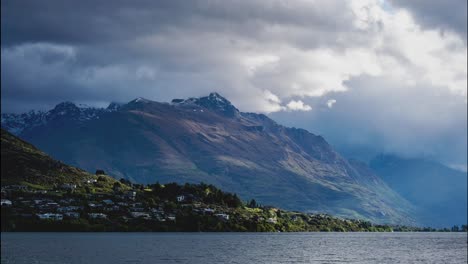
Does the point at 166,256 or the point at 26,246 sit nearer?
the point at 166,256

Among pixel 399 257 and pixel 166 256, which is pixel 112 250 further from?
pixel 399 257

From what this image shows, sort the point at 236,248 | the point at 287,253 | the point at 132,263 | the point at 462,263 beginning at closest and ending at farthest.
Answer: the point at 132,263 < the point at 462,263 < the point at 287,253 < the point at 236,248

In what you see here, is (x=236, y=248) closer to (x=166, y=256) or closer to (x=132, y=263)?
(x=166, y=256)

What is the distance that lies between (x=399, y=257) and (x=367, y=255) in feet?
28.1

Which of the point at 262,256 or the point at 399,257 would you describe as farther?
the point at 399,257

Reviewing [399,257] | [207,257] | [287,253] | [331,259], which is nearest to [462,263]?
[399,257]

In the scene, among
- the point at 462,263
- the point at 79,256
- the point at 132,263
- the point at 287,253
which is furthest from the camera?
the point at 287,253

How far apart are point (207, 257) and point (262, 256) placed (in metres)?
15.7

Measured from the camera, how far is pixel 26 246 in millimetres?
155500

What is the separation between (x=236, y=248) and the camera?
Result: 581 feet

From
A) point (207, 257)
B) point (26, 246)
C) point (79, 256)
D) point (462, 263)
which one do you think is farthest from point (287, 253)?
point (26, 246)

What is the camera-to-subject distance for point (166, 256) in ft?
475

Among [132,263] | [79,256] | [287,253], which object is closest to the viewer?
[132,263]

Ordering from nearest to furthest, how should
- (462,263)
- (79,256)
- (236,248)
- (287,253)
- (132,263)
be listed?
1. (132,263)
2. (79,256)
3. (462,263)
4. (287,253)
5. (236,248)
